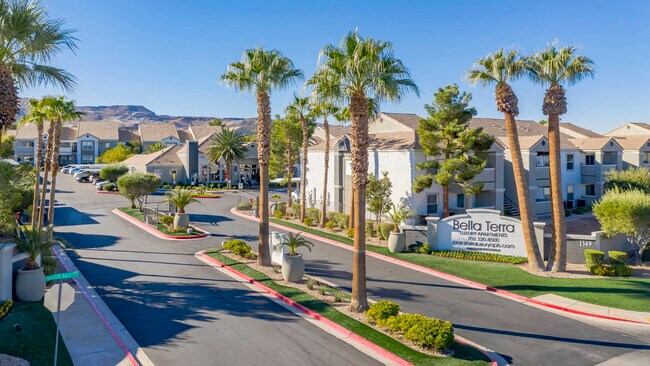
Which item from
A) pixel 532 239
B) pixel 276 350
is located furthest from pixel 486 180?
pixel 276 350

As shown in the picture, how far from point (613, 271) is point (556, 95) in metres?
9.47

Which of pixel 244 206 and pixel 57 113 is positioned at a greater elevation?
pixel 57 113

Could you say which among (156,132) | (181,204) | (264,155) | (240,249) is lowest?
(240,249)

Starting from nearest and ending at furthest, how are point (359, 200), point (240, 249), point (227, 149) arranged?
point (359, 200) < point (240, 249) < point (227, 149)

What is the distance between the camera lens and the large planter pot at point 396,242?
2762cm

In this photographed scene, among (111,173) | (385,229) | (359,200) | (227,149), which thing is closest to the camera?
(359,200)

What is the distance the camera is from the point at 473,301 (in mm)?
18609

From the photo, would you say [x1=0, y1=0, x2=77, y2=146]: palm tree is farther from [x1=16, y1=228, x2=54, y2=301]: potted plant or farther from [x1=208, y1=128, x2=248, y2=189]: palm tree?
[x1=208, y1=128, x2=248, y2=189]: palm tree

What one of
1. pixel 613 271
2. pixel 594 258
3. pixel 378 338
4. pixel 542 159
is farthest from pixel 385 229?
pixel 542 159

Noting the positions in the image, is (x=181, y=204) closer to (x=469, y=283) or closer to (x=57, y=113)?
(x=57, y=113)

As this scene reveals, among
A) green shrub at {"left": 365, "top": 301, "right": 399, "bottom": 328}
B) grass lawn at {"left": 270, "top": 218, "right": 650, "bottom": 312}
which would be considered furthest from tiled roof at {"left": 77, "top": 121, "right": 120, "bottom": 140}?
green shrub at {"left": 365, "top": 301, "right": 399, "bottom": 328}

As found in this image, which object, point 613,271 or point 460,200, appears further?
point 460,200

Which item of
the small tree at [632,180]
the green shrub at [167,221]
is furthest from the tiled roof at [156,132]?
the small tree at [632,180]

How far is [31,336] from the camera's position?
12.7 m
